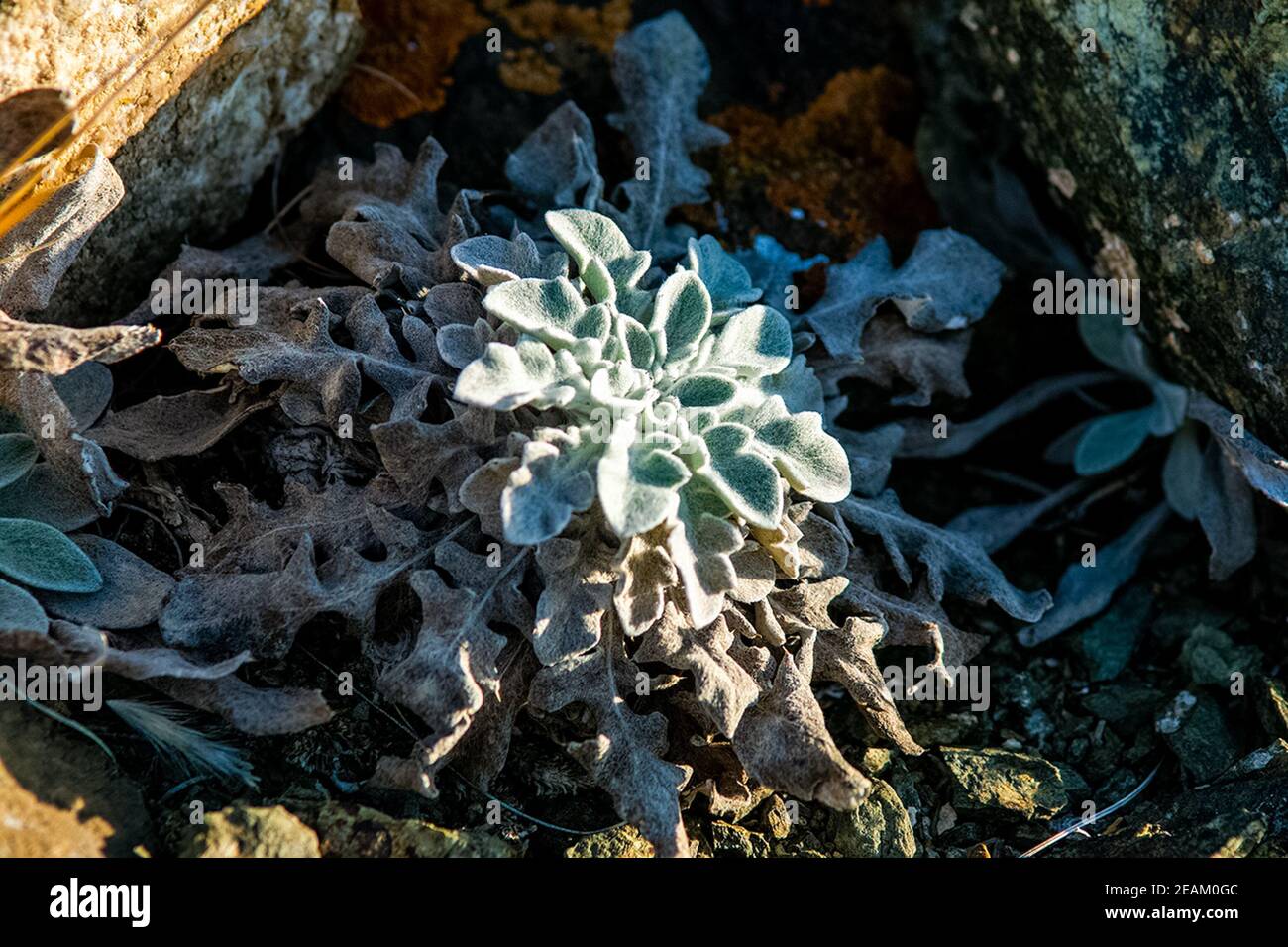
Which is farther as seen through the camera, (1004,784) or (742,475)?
(1004,784)

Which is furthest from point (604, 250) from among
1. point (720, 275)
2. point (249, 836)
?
point (249, 836)

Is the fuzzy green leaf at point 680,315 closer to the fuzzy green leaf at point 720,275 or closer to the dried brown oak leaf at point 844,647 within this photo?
the fuzzy green leaf at point 720,275

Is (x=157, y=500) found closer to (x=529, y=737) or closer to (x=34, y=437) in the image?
(x=34, y=437)

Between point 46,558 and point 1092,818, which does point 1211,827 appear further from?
point 46,558

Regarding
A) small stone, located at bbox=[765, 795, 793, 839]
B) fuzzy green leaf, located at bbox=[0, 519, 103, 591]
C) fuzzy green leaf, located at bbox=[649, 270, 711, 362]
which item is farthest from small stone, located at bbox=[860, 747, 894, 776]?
fuzzy green leaf, located at bbox=[0, 519, 103, 591]

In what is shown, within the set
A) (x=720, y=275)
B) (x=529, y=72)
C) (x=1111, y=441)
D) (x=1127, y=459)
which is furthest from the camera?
(x=529, y=72)

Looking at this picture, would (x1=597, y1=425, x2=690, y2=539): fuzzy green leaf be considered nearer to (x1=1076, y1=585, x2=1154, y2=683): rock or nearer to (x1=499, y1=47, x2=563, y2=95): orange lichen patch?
(x1=1076, y1=585, x2=1154, y2=683): rock

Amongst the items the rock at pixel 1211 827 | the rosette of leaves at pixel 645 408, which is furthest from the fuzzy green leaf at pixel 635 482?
the rock at pixel 1211 827
